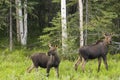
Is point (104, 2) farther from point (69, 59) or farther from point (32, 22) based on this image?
point (32, 22)

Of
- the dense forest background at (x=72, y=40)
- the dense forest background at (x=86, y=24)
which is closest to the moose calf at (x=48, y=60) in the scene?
the dense forest background at (x=72, y=40)

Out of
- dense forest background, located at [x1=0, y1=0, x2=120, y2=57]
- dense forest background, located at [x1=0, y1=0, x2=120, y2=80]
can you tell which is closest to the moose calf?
dense forest background, located at [x1=0, y1=0, x2=120, y2=80]

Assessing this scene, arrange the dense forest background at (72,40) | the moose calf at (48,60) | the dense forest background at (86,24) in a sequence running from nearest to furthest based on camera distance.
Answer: the moose calf at (48,60), the dense forest background at (72,40), the dense forest background at (86,24)

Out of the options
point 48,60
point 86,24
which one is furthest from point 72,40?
point 48,60

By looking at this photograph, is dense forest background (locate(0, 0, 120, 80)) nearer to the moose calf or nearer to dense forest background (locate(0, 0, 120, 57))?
dense forest background (locate(0, 0, 120, 57))

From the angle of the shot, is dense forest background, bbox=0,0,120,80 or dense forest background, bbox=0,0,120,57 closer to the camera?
dense forest background, bbox=0,0,120,80

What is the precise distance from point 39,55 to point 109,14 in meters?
6.80

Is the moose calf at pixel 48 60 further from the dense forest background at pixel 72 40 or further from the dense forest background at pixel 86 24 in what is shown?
the dense forest background at pixel 86 24

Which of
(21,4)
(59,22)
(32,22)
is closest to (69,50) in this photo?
(59,22)

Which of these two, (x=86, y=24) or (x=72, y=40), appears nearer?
(x=72, y=40)

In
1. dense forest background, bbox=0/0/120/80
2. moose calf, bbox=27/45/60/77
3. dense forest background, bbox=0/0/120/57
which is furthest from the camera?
dense forest background, bbox=0/0/120/57

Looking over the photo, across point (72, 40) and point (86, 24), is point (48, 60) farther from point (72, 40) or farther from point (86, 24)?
point (86, 24)

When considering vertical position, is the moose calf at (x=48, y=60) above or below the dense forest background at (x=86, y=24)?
below

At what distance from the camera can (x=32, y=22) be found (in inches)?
1404
